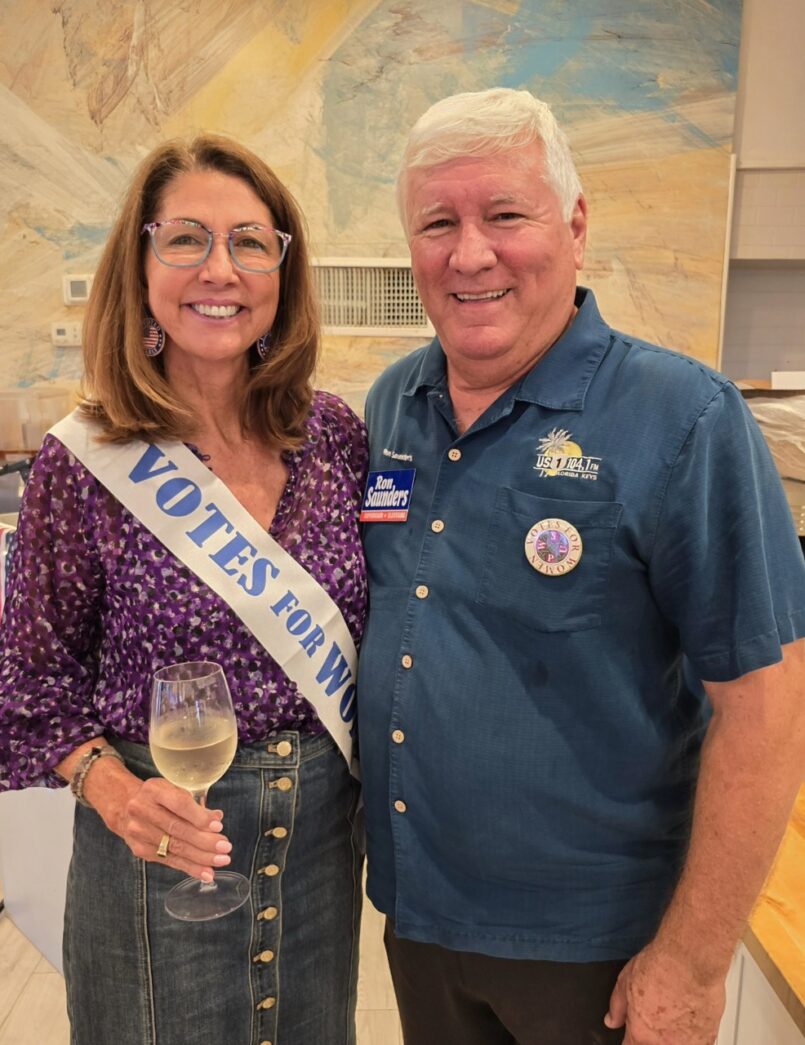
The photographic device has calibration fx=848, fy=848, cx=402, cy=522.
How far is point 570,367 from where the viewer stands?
4.00 ft

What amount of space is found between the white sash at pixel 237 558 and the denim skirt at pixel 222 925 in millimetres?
107

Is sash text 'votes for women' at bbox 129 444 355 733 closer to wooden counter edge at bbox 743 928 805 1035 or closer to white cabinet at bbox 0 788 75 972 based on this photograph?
wooden counter edge at bbox 743 928 805 1035

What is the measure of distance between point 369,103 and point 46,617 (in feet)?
12.6

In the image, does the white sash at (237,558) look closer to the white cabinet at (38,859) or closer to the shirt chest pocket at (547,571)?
the shirt chest pocket at (547,571)

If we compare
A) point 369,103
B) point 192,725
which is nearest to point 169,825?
point 192,725

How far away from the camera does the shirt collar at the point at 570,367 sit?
47.2 inches

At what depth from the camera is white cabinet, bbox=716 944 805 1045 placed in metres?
1.32

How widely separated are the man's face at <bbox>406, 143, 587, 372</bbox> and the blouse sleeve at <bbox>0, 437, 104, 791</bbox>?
2.00 feet

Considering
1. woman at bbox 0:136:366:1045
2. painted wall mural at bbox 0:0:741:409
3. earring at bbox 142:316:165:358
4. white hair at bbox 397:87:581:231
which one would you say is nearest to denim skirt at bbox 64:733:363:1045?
woman at bbox 0:136:366:1045

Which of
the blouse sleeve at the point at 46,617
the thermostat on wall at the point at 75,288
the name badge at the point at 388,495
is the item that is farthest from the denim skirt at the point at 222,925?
the thermostat on wall at the point at 75,288

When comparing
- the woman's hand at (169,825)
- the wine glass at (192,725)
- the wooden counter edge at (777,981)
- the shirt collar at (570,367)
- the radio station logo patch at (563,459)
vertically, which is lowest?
the wooden counter edge at (777,981)

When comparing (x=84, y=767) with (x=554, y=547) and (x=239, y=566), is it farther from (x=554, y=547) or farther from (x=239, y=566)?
(x=554, y=547)

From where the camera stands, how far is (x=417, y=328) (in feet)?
15.2

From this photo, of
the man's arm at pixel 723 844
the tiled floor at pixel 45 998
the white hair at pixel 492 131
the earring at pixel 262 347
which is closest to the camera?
the man's arm at pixel 723 844
